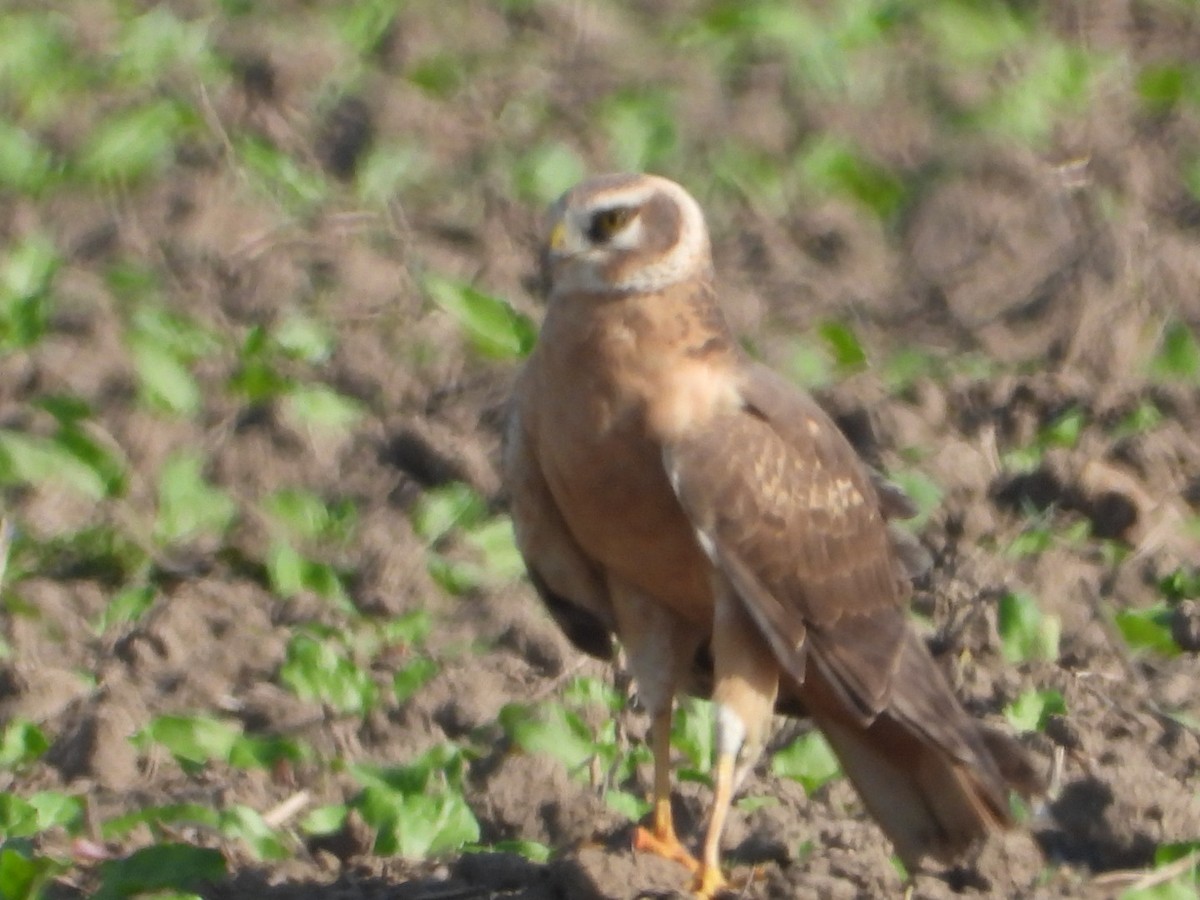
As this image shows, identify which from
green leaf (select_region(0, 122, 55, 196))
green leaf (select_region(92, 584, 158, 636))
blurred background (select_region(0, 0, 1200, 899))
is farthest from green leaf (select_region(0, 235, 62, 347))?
green leaf (select_region(92, 584, 158, 636))

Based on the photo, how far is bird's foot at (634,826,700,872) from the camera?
662 cm

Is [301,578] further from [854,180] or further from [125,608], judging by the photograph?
[854,180]

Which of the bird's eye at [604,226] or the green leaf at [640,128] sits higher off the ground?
the bird's eye at [604,226]

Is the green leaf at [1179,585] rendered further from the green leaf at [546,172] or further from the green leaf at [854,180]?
the green leaf at [546,172]

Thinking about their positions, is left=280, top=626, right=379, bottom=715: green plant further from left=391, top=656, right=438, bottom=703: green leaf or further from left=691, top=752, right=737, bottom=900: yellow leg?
left=691, top=752, right=737, bottom=900: yellow leg

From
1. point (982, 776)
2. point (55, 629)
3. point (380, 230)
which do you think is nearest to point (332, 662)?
point (55, 629)

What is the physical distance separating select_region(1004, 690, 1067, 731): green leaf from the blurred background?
18 millimetres

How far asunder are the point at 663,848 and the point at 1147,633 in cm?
203

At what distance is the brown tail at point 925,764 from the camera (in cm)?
669

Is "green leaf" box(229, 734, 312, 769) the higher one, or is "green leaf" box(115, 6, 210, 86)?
"green leaf" box(229, 734, 312, 769)

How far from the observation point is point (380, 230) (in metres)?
10.2

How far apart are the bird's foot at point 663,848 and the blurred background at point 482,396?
0.53ft

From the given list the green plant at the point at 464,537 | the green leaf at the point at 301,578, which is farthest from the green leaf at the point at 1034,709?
the green leaf at the point at 301,578

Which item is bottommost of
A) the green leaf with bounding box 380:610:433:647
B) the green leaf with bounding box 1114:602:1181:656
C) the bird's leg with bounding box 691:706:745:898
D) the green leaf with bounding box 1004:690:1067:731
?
the green leaf with bounding box 380:610:433:647
